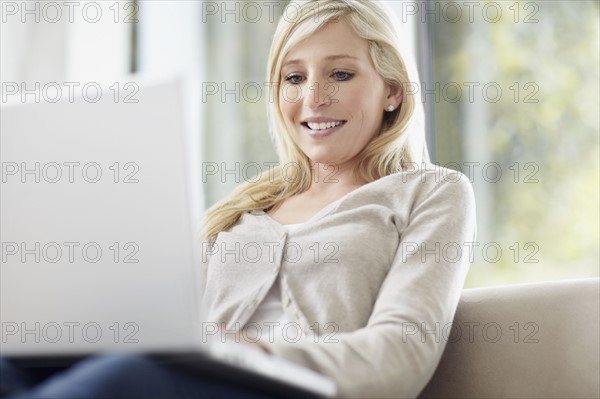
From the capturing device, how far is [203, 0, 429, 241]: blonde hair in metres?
1.67

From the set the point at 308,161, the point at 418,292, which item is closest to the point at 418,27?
the point at 308,161

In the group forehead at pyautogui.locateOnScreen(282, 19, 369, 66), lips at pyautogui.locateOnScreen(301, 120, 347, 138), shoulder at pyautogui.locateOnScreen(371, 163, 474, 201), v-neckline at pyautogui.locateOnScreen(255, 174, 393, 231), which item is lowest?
v-neckline at pyautogui.locateOnScreen(255, 174, 393, 231)

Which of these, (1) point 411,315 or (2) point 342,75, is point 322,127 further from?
(1) point 411,315

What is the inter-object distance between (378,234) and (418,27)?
1309 millimetres

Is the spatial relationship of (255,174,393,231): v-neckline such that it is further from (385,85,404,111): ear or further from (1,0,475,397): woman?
(385,85,404,111): ear

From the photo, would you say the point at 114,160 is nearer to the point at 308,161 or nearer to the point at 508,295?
the point at 508,295

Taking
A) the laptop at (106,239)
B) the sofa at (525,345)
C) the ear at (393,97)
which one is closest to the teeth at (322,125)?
the ear at (393,97)

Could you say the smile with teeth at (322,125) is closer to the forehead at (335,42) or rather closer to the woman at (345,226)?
the woman at (345,226)

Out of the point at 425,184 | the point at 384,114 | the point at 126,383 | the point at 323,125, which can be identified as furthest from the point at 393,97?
the point at 126,383

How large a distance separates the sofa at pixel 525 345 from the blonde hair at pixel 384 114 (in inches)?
14.9

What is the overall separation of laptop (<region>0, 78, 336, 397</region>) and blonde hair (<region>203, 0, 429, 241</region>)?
29.5 inches

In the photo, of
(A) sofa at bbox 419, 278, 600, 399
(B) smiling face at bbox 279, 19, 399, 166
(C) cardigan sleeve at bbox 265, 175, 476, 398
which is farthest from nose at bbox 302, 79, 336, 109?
(A) sofa at bbox 419, 278, 600, 399

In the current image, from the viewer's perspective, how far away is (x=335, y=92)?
1.66 m

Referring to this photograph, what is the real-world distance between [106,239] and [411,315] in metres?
0.51
